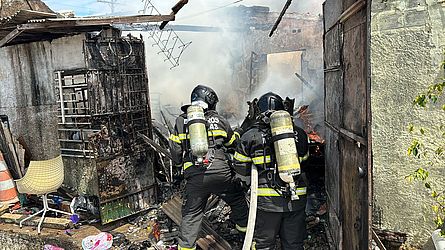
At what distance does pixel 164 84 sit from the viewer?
19609 mm

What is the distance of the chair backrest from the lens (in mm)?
6047

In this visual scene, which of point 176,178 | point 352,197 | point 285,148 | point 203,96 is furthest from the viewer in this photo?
point 176,178

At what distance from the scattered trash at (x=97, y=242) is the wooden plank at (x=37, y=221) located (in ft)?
3.49

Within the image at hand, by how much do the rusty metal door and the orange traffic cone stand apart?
6340 mm

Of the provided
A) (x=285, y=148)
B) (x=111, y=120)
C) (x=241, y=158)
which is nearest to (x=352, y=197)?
(x=285, y=148)

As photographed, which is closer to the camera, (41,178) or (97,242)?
(97,242)

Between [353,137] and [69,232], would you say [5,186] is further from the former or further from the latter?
[353,137]

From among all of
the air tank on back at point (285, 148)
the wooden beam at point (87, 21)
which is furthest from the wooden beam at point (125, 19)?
the air tank on back at point (285, 148)

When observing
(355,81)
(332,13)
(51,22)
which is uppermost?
(51,22)

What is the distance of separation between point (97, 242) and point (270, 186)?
2.95 m

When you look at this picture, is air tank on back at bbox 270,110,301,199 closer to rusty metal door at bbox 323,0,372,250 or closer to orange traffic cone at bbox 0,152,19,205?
rusty metal door at bbox 323,0,372,250

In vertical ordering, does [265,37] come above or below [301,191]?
above

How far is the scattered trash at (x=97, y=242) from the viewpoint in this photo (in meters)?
5.37

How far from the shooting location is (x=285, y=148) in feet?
12.8
